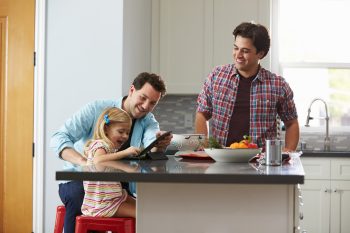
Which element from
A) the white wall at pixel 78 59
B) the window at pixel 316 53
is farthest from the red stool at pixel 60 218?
the window at pixel 316 53

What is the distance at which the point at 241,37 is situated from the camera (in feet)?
11.7

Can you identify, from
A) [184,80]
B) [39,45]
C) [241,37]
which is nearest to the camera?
[241,37]

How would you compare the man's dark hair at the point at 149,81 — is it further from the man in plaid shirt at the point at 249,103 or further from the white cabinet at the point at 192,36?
the white cabinet at the point at 192,36

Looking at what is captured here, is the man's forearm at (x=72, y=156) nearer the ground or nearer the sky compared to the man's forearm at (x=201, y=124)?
nearer the ground

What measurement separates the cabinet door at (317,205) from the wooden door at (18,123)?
2102mm

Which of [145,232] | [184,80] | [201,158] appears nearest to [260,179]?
[145,232]

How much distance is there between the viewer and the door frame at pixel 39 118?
15.4 feet

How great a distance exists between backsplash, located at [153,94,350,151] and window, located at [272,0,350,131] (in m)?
0.12

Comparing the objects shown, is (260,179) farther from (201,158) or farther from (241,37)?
(241,37)

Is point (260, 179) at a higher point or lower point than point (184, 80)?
lower

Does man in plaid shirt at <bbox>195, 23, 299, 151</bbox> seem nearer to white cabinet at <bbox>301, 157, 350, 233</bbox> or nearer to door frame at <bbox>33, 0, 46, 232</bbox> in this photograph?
door frame at <bbox>33, 0, 46, 232</bbox>

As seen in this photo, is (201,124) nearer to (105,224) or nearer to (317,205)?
(105,224)

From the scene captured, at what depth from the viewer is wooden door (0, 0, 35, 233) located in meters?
4.75

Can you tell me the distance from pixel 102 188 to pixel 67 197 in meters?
0.34
